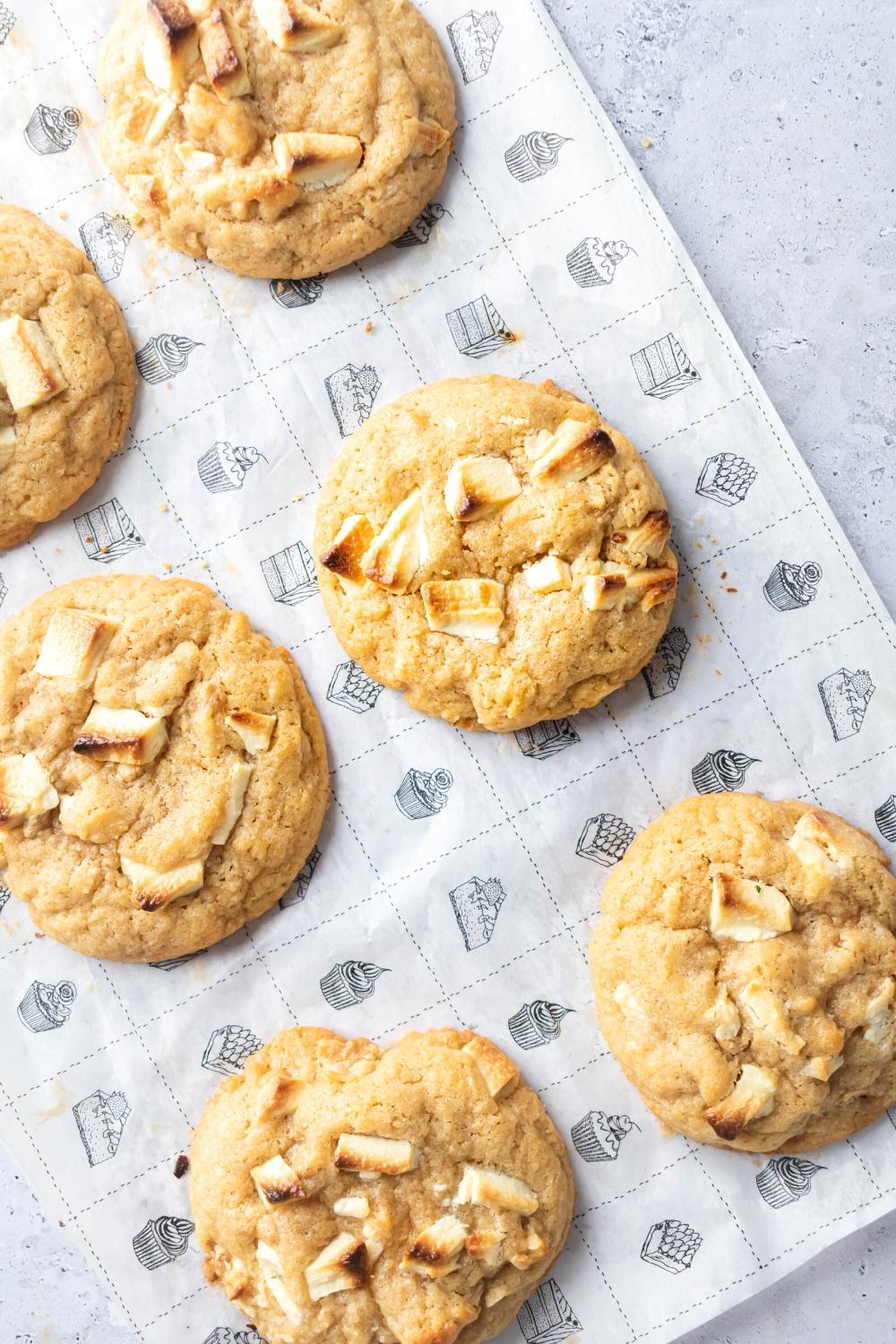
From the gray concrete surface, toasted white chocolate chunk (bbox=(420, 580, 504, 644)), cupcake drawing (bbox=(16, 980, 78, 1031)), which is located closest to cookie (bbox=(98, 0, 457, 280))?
the gray concrete surface

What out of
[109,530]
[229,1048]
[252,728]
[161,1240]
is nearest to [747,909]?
[252,728]

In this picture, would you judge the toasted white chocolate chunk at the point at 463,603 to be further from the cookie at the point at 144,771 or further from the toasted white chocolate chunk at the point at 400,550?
the cookie at the point at 144,771

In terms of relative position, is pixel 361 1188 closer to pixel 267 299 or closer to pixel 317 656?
pixel 317 656

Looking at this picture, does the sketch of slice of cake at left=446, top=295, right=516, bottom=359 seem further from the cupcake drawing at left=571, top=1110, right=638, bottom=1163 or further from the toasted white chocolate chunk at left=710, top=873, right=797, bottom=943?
the cupcake drawing at left=571, top=1110, right=638, bottom=1163

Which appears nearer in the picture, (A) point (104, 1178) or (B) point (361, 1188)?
(B) point (361, 1188)

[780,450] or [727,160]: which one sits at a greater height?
[727,160]

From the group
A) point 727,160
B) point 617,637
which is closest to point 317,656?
point 617,637

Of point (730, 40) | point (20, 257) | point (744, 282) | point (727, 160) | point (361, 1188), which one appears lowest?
point (361, 1188)
